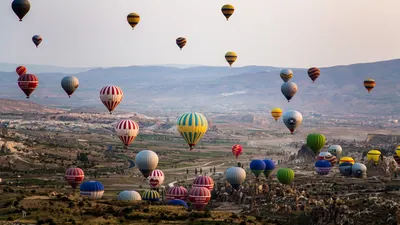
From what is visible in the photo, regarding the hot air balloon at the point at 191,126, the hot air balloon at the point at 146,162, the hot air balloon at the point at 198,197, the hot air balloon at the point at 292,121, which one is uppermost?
the hot air balloon at the point at 292,121

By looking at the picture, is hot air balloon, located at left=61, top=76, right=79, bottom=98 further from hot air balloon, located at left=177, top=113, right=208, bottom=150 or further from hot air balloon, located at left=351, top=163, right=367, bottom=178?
hot air balloon, located at left=351, top=163, right=367, bottom=178

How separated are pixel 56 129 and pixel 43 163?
83.1 m

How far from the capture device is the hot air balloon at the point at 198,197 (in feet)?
226

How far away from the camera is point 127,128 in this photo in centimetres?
7875

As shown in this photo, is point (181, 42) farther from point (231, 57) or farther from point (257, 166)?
point (257, 166)

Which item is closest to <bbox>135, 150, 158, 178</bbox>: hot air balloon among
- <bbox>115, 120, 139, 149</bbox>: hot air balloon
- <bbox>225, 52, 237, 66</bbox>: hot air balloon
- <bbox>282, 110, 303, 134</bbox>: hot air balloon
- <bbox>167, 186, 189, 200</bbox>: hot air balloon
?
<bbox>115, 120, 139, 149</bbox>: hot air balloon

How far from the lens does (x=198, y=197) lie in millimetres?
69000

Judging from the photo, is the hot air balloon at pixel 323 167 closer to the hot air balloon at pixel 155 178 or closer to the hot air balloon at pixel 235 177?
the hot air balloon at pixel 235 177

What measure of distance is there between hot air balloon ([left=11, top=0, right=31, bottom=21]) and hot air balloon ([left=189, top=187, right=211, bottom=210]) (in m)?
29.0

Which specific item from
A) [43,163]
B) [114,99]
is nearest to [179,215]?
[114,99]

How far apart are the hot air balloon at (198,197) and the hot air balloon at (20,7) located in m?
29.0

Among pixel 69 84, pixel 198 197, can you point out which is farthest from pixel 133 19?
pixel 198 197

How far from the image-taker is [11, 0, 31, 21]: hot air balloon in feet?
278

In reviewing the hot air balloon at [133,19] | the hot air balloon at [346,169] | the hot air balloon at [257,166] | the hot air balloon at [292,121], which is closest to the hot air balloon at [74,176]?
the hot air balloon at [257,166]
